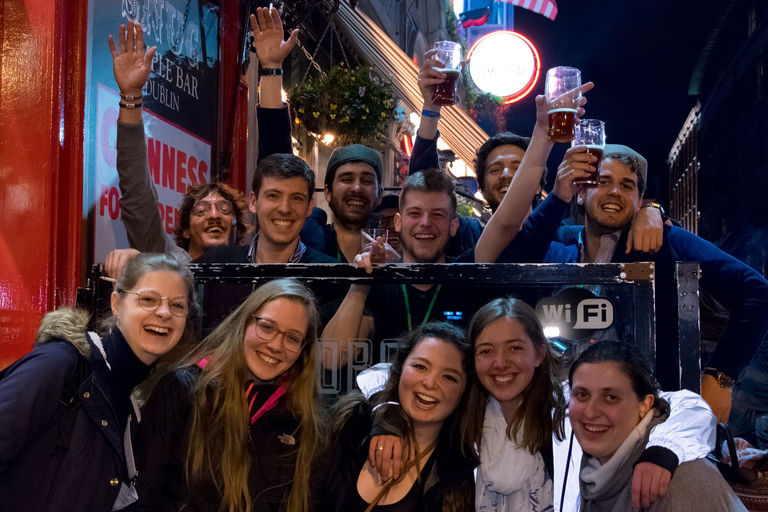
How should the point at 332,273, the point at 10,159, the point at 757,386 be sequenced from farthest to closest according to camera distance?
the point at 757,386 → the point at 10,159 → the point at 332,273

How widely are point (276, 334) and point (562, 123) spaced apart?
4.92 ft

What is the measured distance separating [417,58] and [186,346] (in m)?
13.1

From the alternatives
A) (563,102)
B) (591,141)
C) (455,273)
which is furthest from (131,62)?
(591,141)

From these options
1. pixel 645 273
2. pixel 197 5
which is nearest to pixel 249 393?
pixel 645 273

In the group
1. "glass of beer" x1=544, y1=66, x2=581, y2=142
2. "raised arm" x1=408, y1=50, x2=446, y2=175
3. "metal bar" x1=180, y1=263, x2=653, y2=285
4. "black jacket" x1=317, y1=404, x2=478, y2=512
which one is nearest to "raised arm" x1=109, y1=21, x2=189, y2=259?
"metal bar" x1=180, y1=263, x2=653, y2=285

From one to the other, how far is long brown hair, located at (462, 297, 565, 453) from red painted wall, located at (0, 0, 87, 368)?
224 centimetres

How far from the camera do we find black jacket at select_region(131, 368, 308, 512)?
7.83 feet

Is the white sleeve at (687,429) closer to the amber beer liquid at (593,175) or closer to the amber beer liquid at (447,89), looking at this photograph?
the amber beer liquid at (593,175)

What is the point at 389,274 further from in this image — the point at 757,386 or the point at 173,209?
the point at 757,386

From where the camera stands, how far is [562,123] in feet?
9.44

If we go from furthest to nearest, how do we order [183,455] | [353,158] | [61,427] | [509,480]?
[353,158] → [183,455] → [509,480] → [61,427]

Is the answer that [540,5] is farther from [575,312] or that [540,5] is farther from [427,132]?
[575,312]

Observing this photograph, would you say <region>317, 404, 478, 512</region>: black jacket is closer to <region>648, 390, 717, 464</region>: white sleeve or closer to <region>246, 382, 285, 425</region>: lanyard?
<region>246, 382, 285, 425</region>: lanyard

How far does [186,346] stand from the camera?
2.80 metres
